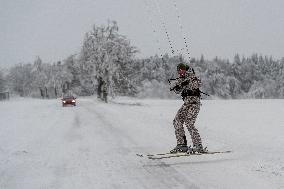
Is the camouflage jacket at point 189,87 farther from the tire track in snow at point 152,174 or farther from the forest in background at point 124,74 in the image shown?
the forest in background at point 124,74

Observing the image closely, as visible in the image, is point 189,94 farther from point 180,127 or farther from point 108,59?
point 108,59

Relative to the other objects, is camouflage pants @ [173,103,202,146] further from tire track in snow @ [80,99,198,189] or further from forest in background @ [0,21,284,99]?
forest in background @ [0,21,284,99]

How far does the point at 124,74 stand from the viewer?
57688mm

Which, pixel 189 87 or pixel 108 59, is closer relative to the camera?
pixel 189 87

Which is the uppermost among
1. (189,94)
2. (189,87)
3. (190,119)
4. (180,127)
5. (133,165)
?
(189,87)

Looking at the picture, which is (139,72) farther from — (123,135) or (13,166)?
(13,166)

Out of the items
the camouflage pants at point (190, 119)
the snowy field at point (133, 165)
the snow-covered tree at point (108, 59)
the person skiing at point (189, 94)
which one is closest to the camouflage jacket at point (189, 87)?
the person skiing at point (189, 94)

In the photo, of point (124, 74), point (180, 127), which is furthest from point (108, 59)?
point (180, 127)

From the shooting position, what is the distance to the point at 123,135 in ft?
46.3

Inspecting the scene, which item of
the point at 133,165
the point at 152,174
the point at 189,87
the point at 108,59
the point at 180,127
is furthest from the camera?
the point at 108,59

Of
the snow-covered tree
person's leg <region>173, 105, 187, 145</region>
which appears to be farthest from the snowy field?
the snow-covered tree

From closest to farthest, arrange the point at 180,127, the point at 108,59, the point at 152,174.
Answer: the point at 152,174, the point at 180,127, the point at 108,59

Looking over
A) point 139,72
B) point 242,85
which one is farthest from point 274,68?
point 139,72

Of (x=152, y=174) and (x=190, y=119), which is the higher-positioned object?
(x=190, y=119)
